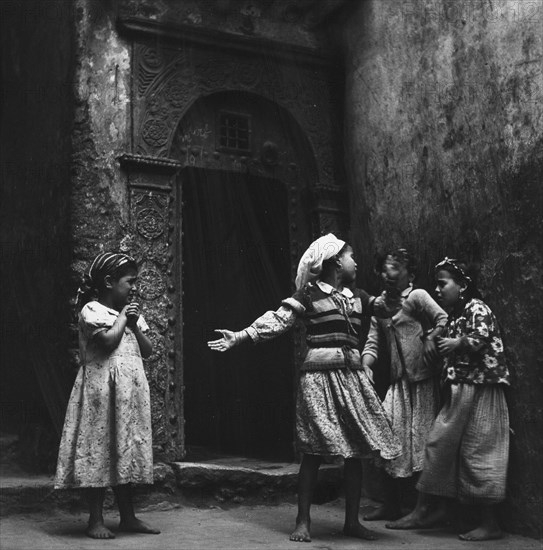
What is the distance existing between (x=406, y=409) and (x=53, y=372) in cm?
254

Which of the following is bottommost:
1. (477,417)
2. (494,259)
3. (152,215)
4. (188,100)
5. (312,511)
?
(312,511)

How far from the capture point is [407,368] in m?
5.45

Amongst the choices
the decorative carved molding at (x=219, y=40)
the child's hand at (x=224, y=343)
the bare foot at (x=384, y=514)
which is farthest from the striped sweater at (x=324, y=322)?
the decorative carved molding at (x=219, y=40)

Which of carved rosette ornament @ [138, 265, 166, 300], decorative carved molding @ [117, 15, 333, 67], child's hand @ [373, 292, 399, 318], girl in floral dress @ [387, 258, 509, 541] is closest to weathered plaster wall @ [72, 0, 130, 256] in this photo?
decorative carved molding @ [117, 15, 333, 67]

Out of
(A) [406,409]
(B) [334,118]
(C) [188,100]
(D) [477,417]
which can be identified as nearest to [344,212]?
(B) [334,118]

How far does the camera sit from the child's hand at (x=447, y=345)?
4.90 metres

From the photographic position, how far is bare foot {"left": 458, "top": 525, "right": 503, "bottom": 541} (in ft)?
15.5

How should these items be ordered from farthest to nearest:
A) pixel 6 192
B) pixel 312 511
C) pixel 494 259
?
pixel 6 192
pixel 312 511
pixel 494 259

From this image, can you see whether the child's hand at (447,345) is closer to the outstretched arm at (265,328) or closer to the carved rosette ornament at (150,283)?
the outstretched arm at (265,328)

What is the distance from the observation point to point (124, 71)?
20.1 feet

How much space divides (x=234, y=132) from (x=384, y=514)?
10.6 ft

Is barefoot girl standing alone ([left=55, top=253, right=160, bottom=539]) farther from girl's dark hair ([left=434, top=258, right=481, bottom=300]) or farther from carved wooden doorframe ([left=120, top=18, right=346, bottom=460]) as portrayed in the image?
girl's dark hair ([left=434, top=258, right=481, bottom=300])

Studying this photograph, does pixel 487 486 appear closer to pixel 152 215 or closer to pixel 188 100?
pixel 152 215

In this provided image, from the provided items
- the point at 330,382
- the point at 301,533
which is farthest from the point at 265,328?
the point at 301,533
